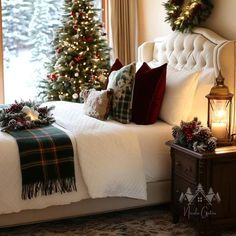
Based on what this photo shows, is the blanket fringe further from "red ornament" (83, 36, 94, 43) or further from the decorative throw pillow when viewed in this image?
"red ornament" (83, 36, 94, 43)

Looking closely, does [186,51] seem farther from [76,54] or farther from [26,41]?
[26,41]

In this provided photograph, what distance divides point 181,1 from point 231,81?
4.50 ft

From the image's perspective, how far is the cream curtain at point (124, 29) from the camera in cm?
646

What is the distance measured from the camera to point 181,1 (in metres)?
4.77

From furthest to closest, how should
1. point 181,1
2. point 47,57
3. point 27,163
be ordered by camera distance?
point 47,57, point 181,1, point 27,163

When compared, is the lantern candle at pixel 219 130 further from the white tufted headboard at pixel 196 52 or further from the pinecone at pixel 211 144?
the white tufted headboard at pixel 196 52

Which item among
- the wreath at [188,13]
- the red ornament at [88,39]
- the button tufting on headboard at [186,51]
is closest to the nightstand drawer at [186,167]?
the button tufting on headboard at [186,51]

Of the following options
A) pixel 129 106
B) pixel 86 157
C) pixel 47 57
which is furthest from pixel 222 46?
pixel 47 57

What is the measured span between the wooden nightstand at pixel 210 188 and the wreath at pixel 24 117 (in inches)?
46.7

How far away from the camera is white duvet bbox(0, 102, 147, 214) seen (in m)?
3.12

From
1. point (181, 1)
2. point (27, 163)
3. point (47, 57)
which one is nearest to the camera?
point (27, 163)

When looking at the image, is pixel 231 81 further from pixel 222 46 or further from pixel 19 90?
pixel 19 90

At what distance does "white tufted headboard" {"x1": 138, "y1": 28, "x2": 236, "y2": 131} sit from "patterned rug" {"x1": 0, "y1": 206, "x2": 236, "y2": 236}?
48.3 inches

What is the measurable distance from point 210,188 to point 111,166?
733 millimetres
